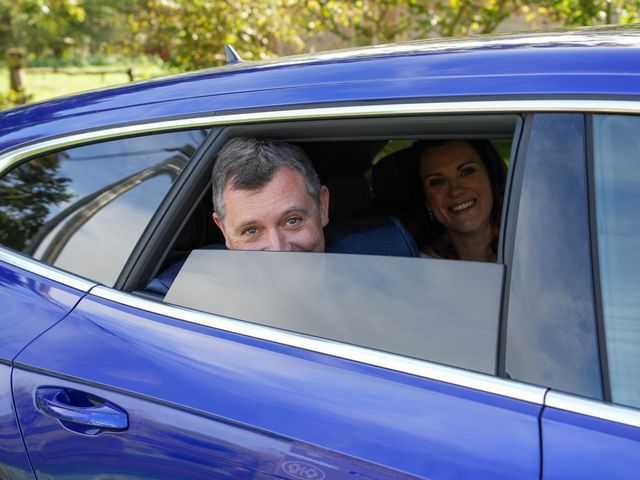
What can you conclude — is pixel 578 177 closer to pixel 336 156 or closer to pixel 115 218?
pixel 115 218

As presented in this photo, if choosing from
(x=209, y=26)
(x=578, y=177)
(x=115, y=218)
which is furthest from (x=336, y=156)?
(x=209, y=26)

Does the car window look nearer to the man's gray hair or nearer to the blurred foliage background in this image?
the man's gray hair

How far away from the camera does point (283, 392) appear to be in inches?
64.1

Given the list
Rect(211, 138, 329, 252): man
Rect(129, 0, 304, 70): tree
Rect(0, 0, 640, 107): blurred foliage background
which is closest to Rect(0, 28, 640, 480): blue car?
Rect(211, 138, 329, 252): man

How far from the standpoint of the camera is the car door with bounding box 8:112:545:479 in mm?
1466

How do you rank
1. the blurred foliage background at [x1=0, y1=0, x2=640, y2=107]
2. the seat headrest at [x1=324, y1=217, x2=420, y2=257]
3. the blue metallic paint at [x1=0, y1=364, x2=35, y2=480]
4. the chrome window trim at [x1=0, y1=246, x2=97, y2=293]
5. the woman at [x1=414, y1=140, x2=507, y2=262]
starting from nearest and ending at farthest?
the blue metallic paint at [x1=0, y1=364, x2=35, y2=480]
the chrome window trim at [x1=0, y1=246, x2=97, y2=293]
the seat headrest at [x1=324, y1=217, x2=420, y2=257]
the woman at [x1=414, y1=140, x2=507, y2=262]
the blurred foliage background at [x1=0, y1=0, x2=640, y2=107]

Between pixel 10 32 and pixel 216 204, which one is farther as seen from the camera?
pixel 10 32

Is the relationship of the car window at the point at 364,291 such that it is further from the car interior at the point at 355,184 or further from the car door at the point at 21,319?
the car door at the point at 21,319

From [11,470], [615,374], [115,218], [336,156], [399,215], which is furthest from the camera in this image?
[399,215]

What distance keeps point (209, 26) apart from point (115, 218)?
19.5 feet

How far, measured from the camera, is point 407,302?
1.66 meters

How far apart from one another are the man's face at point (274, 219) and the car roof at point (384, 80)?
1.12 ft

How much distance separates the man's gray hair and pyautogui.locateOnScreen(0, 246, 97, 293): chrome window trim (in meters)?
0.39

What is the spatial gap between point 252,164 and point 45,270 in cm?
57
